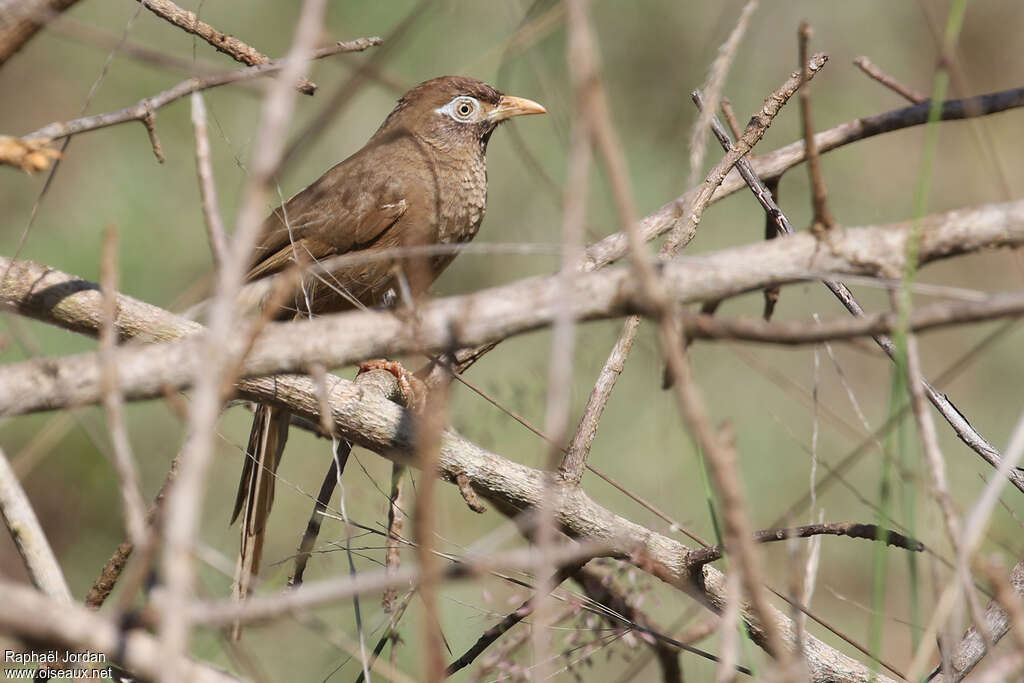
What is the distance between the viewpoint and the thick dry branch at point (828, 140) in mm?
2766

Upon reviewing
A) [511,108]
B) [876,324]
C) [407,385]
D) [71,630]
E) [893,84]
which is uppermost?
[893,84]

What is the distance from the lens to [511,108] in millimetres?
5430

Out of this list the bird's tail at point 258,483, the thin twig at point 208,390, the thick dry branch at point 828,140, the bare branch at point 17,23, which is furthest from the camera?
the bird's tail at point 258,483

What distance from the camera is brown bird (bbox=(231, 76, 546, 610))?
4.39 meters

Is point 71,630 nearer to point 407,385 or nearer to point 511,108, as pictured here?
point 407,385

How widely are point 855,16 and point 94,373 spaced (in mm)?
8549

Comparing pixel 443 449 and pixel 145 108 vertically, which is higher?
pixel 145 108

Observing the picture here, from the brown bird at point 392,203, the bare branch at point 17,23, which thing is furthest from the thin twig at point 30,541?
the brown bird at point 392,203

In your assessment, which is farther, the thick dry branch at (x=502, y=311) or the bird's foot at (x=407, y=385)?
the bird's foot at (x=407, y=385)

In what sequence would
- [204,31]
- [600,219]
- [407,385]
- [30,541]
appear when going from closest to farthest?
1. [30,541]
2. [204,31]
3. [407,385]
4. [600,219]

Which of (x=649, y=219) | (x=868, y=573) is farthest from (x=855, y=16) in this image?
(x=649, y=219)

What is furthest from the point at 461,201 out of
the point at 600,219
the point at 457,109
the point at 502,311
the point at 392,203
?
the point at 502,311

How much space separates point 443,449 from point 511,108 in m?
2.82

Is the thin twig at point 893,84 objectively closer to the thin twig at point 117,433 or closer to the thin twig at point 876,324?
the thin twig at point 876,324
